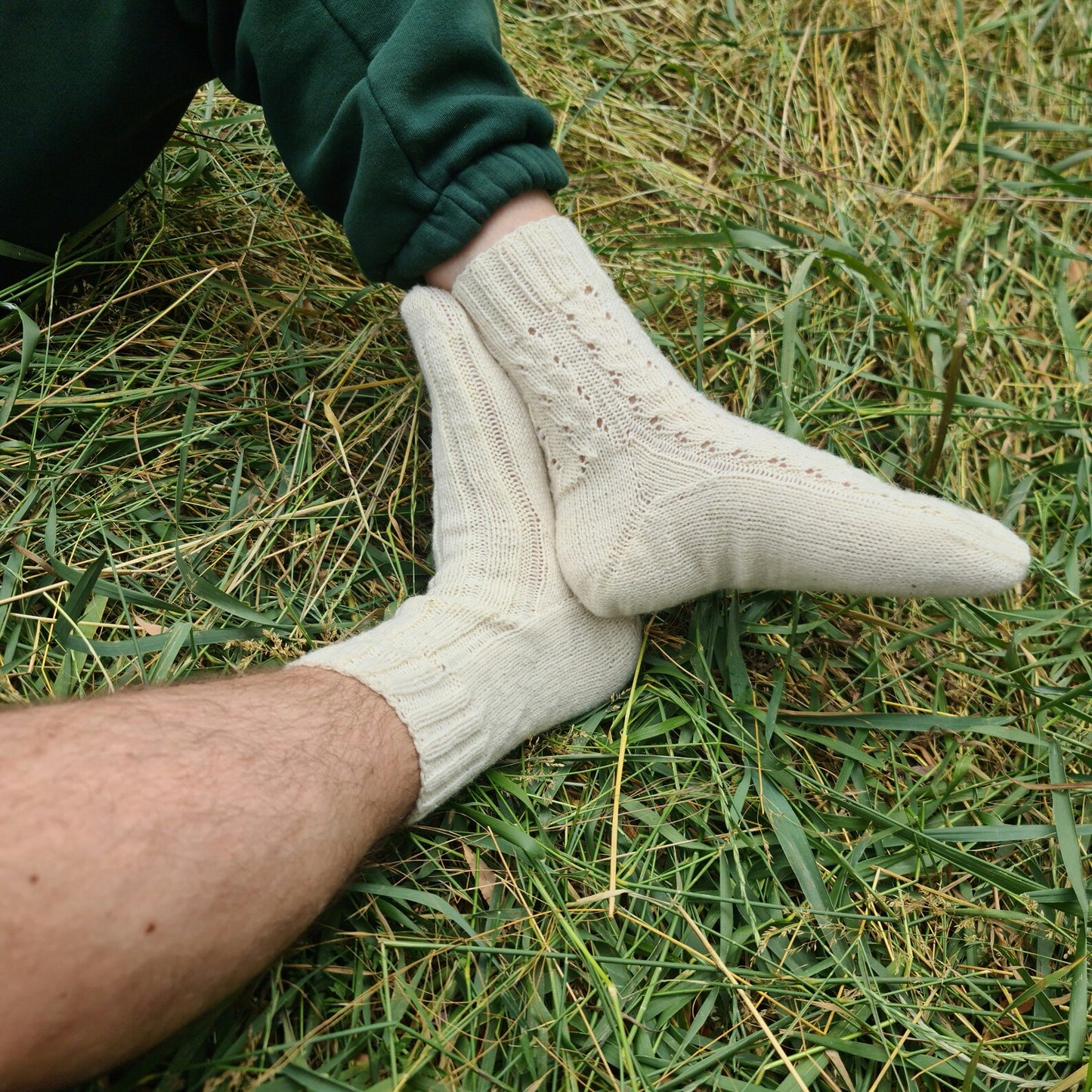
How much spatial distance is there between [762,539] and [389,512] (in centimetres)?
43

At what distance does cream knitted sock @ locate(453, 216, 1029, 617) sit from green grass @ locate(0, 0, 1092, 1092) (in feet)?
0.32

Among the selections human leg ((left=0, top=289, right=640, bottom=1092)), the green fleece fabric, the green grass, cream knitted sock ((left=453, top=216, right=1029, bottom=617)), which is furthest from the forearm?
the green fleece fabric

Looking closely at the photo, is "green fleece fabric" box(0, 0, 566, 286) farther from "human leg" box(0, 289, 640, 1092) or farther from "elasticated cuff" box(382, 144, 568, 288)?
"human leg" box(0, 289, 640, 1092)

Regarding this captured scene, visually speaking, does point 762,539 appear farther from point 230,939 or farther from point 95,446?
point 95,446

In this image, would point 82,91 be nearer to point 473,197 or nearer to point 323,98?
point 323,98

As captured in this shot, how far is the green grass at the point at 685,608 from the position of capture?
821 mm

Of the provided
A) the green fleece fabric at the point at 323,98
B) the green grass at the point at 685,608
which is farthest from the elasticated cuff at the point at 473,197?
the green grass at the point at 685,608

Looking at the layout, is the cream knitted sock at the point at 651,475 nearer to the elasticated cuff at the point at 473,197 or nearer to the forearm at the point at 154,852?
the elasticated cuff at the point at 473,197

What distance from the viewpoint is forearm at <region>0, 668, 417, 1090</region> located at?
1.76 feet

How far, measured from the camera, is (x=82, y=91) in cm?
85

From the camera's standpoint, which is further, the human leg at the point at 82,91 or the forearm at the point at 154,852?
the human leg at the point at 82,91

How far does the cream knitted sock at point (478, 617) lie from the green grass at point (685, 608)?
0.20ft

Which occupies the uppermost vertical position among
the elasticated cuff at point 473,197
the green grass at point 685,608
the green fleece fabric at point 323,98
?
the green fleece fabric at point 323,98

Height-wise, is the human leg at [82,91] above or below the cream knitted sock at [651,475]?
above
